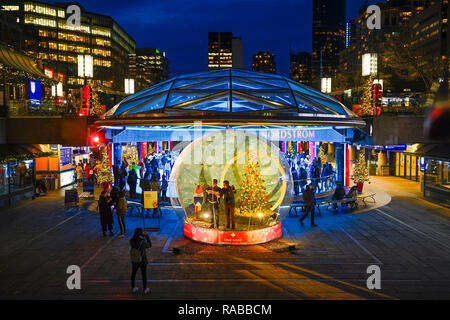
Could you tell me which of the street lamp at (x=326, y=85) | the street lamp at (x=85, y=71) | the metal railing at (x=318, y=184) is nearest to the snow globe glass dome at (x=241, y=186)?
the metal railing at (x=318, y=184)

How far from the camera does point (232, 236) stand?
40.6 ft

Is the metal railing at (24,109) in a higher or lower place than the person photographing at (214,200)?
higher

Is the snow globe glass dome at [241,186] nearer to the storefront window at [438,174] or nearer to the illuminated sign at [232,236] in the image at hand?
the illuminated sign at [232,236]

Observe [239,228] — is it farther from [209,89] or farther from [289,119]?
[209,89]

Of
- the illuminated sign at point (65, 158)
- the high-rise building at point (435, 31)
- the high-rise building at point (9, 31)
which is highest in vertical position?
the high-rise building at point (435, 31)

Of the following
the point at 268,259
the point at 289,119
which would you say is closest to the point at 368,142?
the point at 289,119

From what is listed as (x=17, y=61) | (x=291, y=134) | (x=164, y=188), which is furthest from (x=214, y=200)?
(x=17, y=61)

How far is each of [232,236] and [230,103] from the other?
517cm

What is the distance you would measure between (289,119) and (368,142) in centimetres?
852

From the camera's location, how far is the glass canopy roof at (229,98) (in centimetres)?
1467

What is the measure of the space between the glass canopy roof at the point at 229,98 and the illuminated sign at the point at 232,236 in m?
4.31

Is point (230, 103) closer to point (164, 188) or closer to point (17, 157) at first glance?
point (164, 188)
